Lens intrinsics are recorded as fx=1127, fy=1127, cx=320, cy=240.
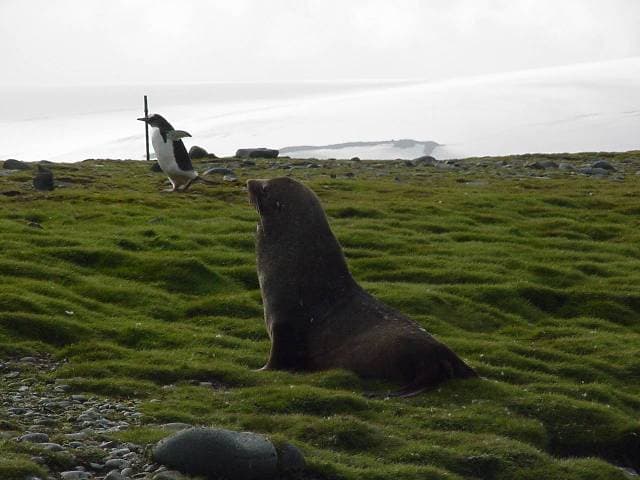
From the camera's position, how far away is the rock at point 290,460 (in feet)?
34.3

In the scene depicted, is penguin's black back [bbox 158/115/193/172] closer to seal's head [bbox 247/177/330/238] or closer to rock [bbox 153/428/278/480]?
seal's head [bbox 247/177/330/238]

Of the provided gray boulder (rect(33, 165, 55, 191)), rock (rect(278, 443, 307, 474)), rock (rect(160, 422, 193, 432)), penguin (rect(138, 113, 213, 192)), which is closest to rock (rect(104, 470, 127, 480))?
rock (rect(278, 443, 307, 474))

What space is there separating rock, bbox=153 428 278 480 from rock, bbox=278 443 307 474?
4.0 inches

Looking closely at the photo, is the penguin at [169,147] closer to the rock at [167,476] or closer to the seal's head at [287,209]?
the seal's head at [287,209]

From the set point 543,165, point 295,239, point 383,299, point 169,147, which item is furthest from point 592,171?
point 295,239

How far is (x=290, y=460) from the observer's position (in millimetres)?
10508

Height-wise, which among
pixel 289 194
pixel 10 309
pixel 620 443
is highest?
pixel 289 194

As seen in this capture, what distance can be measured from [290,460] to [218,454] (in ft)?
2.40

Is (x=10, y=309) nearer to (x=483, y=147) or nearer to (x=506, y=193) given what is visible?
(x=506, y=193)

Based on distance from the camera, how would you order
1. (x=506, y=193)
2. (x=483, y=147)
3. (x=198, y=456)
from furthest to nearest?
1. (x=483, y=147)
2. (x=506, y=193)
3. (x=198, y=456)

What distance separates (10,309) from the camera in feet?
54.1

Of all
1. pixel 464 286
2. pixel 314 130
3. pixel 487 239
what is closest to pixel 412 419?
pixel 464 286

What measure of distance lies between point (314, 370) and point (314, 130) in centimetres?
9501

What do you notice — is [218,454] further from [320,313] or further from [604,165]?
[604,165]
